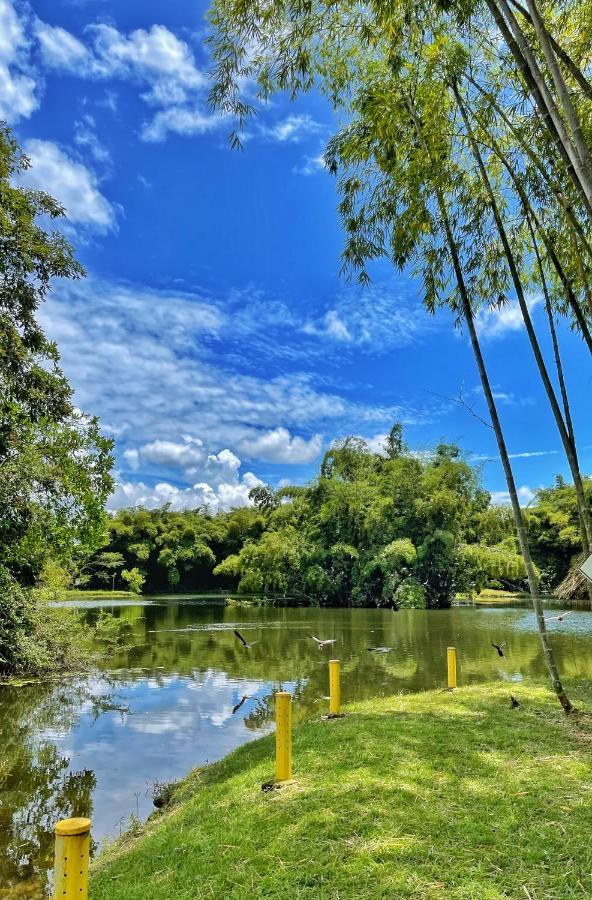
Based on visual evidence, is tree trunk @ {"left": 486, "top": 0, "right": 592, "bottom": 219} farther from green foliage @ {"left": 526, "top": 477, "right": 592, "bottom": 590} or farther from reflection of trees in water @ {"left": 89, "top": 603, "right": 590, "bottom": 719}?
green foliage @ {"left": 526, "top": 477, "right": 592, "bottom": 590}

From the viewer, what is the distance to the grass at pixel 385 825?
3064mm

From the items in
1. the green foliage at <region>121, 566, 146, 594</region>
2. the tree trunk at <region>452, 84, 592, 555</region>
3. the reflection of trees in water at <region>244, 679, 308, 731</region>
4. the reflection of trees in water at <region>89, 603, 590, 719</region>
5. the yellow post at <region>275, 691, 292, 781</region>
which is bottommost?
the reflection of trees in water at <region>244, 679, 308, 731</region>

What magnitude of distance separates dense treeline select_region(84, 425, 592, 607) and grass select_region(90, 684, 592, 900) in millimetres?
26975

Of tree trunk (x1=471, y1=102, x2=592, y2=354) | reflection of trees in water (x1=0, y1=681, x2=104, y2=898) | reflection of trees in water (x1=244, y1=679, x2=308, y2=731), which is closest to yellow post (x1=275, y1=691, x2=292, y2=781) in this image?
reflection of trees in water (x1=0, y1=681, x2=104, y2=898)

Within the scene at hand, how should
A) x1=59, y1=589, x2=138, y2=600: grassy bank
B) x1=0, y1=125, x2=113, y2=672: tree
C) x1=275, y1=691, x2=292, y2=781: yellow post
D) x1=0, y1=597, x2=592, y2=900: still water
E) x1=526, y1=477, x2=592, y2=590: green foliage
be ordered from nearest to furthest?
x1=275, y1=691, x2=292, y2=781: yellow post
x1=0, y1=597, x2=592, y2=900: still water
x1=0, y1=125, x2=113, y2=672: tree
x1=526, y1=477, x2=592, y2=590: green foliage
x1=59, y1=589, x2=138, y2=600: grassy bank

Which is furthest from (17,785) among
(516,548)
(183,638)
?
(516,548)

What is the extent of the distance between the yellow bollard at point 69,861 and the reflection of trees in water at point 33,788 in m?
3.18

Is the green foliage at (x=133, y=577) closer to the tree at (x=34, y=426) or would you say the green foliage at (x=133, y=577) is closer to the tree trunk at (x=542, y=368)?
the tree at (x=34, y=426)

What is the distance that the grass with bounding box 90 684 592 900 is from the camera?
3064 mm

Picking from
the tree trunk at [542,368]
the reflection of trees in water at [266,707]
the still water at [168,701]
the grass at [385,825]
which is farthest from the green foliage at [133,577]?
the tree trunk at [542,368]

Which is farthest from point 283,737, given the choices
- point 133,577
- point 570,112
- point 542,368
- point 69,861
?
point 133,577

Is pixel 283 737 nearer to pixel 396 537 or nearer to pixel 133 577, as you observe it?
pixel 133 577

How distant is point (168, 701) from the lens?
1090 centimetres

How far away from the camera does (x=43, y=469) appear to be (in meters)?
8.84
